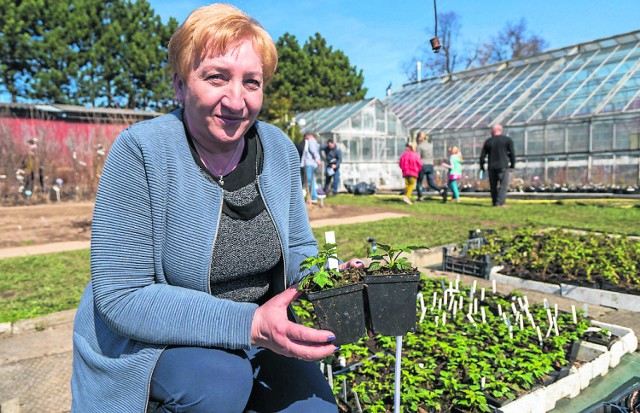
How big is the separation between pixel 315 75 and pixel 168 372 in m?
37.6

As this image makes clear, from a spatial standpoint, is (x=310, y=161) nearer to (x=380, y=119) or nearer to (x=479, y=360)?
(x=380, y=119)

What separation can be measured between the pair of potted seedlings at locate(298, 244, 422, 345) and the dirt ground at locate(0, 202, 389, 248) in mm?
6857

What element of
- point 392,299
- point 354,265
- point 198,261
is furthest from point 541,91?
point 198,261

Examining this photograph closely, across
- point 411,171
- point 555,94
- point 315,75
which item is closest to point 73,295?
point 411,171

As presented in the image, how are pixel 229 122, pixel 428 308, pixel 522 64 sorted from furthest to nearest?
pixel 522 64 → pixel 428 308 → pixel 229 122

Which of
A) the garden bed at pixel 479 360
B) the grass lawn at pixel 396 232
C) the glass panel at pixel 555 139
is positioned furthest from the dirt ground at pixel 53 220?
the glass panel at pixel 555 139

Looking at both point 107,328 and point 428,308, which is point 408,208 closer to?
point 428,308

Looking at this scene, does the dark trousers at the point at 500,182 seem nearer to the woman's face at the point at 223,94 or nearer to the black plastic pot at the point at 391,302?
the black plastic pot at the point at 391,302

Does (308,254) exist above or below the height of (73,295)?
above

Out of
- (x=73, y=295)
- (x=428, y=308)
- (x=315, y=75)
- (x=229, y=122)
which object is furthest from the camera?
(x=315, y=75)

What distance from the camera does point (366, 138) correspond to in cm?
2020

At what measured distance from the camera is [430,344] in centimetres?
268

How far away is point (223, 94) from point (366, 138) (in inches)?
752

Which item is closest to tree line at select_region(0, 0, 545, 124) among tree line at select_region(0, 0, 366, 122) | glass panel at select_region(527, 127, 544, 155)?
tree line at select_region(0, 0, 366, 122)
